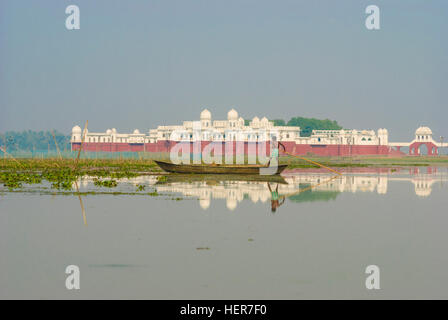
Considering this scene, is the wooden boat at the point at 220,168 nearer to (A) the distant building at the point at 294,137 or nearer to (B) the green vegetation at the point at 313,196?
(B) the green vegetation at the point at 313,196

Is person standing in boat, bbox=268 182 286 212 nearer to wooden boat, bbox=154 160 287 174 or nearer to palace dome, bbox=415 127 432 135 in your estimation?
wooden boat, bbox=154 160 287 174

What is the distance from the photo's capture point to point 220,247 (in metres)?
9.47

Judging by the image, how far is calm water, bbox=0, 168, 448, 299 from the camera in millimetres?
7137

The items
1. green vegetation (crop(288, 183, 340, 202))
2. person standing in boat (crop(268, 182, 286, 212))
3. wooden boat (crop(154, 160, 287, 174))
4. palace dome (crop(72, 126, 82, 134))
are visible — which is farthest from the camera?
palace dome (crop(72, 126, 82, 134))

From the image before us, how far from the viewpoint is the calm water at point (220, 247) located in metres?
7.14

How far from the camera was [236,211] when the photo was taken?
13.9 meters

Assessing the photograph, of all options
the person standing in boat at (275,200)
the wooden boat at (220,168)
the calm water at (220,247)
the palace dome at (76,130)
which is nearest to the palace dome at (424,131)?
the palace dome at (76,130)

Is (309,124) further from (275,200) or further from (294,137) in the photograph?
(275,200)

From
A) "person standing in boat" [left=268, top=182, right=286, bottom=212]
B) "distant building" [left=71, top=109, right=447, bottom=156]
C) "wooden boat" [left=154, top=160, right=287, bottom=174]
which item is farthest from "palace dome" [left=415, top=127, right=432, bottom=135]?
"person standing in boat" [left=268, top=182, right=286, bottom=212]

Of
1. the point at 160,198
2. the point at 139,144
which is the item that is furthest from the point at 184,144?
the point at 160,198

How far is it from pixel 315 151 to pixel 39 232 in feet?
266

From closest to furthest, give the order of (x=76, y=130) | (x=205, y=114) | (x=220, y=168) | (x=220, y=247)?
(x=220, y=247), (x=220, y=168), (x=205, y=114), (x=76, y=130)

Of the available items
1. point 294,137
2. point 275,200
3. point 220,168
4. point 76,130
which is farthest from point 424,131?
point 275,200
